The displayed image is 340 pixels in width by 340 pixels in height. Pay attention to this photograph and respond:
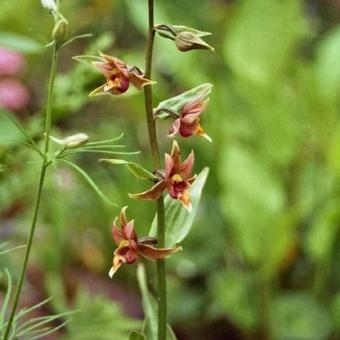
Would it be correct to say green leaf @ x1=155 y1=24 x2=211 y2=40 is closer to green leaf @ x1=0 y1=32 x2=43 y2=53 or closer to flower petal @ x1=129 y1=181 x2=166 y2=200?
flower petal @ x1=129 y1=181 x2=166 y2=200

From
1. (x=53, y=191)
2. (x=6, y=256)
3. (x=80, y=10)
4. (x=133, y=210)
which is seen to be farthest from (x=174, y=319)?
(x=80, y=10)

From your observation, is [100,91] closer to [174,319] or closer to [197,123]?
[197,123]

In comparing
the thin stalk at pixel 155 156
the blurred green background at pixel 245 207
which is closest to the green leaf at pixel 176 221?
the thin stalk at pixel 155 156

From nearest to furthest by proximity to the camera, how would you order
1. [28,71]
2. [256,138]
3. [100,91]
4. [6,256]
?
[100,91], [6,256], [256,138], [28,71]

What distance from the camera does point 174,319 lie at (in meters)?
1.98

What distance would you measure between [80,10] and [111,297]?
3.88ft

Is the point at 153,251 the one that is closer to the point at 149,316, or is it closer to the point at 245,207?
the point at 149,316

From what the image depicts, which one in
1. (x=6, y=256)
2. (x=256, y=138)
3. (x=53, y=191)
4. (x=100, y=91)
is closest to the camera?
(x=100, y=91)

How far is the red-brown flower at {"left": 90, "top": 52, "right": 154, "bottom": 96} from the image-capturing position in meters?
0.74

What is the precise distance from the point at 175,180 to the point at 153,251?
6 cm

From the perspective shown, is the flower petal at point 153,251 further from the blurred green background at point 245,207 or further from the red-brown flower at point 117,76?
the blurred green background at point 245,207

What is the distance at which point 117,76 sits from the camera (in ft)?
2.45

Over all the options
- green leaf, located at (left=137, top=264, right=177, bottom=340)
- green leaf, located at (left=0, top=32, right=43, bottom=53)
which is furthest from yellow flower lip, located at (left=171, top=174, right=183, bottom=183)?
green leaf, located at (left=0, top=32, right=43, bottom=53)

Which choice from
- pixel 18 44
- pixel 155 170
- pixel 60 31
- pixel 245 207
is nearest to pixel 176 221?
pixel 155 170
